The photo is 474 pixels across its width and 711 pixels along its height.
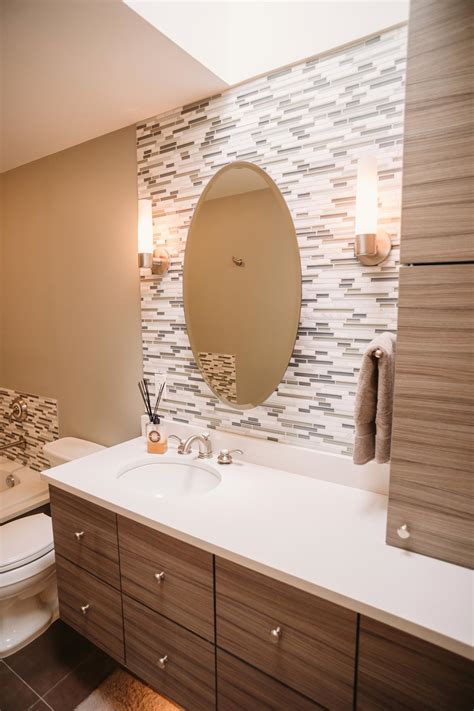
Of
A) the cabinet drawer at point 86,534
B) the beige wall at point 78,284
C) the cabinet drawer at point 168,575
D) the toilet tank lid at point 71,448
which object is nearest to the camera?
the cabinet drawer at point 168,575

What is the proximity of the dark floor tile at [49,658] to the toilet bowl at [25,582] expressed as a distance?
0.17ft

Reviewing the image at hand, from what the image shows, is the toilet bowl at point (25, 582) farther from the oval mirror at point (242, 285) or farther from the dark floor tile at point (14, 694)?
the oval mirror at point (242, 285)

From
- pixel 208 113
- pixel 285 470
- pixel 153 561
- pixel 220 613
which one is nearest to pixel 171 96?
pixel 208 113

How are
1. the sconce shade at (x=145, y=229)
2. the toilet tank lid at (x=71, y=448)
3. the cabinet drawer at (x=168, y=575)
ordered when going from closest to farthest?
the cabinet drawer at (x=168, y=575), the sconce shade at (x=145, y=229), the toilet tank lid at (x=71, y=448)

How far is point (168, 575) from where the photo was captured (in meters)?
1.16

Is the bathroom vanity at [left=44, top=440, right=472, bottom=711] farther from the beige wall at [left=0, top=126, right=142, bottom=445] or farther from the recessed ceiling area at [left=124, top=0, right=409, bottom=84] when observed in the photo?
the recessed ceiling area at [left=124, top=0, right=409, bottom=84]

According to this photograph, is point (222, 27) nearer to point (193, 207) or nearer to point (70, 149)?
point (193, 207)

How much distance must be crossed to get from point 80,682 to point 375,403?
59.6 inches

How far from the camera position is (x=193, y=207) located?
5.41ft

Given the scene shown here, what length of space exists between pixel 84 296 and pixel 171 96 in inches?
41.2

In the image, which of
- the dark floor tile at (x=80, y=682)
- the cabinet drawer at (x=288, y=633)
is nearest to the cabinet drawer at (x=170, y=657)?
the cabinet drawer at (x=288, y=633)

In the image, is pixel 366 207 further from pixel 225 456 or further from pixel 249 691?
pixel 249 691

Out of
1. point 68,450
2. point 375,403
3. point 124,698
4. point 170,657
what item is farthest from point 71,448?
point 375,403

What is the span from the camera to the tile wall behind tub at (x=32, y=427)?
8.01 feet
